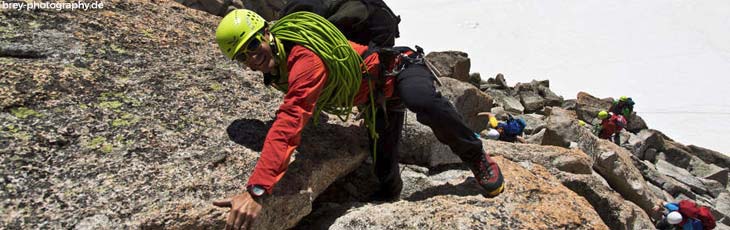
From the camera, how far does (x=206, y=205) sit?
3689 millimetres

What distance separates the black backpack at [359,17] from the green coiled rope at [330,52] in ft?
1.92

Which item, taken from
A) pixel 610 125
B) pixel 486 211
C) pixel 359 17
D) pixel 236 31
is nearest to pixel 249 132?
pixel 236 31

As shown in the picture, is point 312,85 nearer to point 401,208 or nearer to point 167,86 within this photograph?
point 401,208

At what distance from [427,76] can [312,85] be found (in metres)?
1.29

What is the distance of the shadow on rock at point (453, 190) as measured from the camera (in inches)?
191

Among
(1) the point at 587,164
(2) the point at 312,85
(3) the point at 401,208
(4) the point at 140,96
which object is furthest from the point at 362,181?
(1) the point at 587,164

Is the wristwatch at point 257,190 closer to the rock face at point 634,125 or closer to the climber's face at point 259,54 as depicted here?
the climber's face at point 259,54

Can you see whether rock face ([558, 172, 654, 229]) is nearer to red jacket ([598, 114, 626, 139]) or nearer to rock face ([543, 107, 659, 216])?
rock face ([543, 107, 659, 216])

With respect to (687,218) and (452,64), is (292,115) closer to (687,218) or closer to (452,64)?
(687,218)

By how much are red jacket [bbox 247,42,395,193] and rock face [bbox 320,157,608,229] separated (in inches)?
39.6

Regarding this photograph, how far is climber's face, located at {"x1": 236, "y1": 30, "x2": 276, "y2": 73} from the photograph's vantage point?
4082 mm

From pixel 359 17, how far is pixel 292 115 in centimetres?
175

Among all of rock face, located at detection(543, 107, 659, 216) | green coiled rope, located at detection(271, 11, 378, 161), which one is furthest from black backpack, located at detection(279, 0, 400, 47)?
rock face, located at detection(543, 107, 659, 216)

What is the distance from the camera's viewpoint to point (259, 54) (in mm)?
4145
